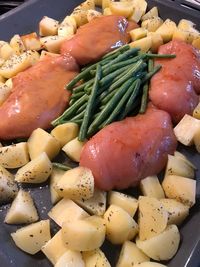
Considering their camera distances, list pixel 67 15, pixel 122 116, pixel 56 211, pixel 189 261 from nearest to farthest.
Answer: pixel 189 261
pixel 56 211
pixel 122 116
pixel 67 15

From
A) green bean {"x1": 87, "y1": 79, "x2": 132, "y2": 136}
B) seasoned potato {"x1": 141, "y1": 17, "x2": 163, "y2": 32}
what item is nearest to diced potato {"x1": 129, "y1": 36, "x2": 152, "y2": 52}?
seasoned potato {"x1": 141, "y1": 17, "x2": 163, "y2": 32}

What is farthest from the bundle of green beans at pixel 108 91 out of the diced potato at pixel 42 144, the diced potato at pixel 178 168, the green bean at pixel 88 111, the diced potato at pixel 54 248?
the diced potato at pixel 54 248

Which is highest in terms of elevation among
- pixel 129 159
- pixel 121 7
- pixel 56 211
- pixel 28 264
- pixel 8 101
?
pixel 121 7

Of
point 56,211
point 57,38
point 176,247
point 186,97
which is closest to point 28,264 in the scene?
point 56,211

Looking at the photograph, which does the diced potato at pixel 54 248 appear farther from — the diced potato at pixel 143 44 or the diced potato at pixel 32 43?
→ the diced potato at pixel 32 43

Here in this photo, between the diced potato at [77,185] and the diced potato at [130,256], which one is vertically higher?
the diced potato at [77,185]

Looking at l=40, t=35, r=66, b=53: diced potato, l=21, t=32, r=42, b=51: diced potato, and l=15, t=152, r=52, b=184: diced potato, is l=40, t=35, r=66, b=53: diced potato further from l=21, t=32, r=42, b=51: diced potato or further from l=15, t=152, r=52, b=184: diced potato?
l=15, t=152, r=52, b=184: diced potato

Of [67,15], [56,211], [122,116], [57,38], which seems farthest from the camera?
[67,15]

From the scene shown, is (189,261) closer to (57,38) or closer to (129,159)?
(129,159)
